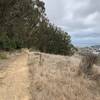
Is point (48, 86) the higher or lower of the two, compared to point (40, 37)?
lower

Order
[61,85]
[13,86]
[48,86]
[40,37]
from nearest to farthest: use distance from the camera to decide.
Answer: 1. [48,86]
2. [61,85]
3. [13,86]
4. [40,37]

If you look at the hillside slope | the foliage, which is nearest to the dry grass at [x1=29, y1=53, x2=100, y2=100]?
the hillside slope

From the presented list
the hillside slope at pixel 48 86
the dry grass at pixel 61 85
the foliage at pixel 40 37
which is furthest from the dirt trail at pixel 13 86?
the foliage at pixel 40 37

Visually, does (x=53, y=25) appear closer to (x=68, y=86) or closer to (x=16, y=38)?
(x=16, y=38)

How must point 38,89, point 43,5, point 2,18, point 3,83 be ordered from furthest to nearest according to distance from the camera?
1. point 43,5
2. point 2,18
3. point 3,83
4. point 38,89

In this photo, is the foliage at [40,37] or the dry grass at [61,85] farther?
the foliage at [40,37]

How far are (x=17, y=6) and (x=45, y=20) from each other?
3121cm

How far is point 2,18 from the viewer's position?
21891mm

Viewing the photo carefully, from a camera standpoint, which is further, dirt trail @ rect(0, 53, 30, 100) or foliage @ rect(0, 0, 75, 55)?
foliage @ rect(0, 0, 75, 55)

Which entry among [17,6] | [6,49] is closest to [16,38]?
[6,49]

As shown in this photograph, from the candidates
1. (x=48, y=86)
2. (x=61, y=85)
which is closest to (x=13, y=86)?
(x=48, y=86)

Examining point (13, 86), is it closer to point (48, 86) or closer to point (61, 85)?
point (48, 86)

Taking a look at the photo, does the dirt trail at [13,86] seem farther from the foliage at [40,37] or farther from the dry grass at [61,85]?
the foliage at [40,37]

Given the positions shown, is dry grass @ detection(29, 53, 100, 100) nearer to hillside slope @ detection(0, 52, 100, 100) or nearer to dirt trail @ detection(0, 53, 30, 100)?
hillside slope @ detection(0, 52, 100, 100)
